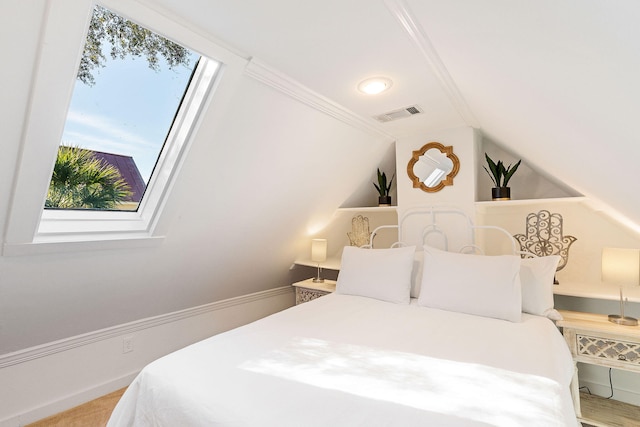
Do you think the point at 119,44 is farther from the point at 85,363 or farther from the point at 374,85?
the point at 85,363

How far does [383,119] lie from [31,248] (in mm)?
2464

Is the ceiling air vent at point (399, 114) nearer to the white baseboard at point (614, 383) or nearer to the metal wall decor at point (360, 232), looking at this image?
the metal wall decor at point (360, 232)

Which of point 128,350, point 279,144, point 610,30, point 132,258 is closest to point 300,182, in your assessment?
point 279,144

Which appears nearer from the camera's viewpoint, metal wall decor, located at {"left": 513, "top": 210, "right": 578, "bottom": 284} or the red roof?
the red roof

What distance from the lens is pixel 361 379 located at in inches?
46.6

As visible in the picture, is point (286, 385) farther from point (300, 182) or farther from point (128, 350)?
point (128, 350)

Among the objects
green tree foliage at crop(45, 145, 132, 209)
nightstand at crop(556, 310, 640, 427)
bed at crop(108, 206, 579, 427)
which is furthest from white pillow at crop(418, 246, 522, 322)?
green tree foliage at crop(45, 145, 132, 209)

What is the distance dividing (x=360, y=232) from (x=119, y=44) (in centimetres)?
274

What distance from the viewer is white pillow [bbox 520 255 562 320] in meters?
2.02

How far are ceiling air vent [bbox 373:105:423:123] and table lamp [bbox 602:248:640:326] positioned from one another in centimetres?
155

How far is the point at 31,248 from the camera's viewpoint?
5.29ft

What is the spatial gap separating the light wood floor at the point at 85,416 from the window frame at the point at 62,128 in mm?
1250

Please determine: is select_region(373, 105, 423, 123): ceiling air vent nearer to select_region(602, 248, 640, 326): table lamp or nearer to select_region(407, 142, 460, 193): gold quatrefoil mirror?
select_region(407, 142, 460, 193): gold quatrefoil mirror

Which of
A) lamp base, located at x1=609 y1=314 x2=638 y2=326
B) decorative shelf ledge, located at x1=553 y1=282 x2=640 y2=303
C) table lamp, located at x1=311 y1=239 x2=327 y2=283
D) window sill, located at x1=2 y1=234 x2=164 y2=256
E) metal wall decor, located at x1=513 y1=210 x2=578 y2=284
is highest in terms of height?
metal wall decor, located at x1=513 y1=210 x2=578 y2=284
